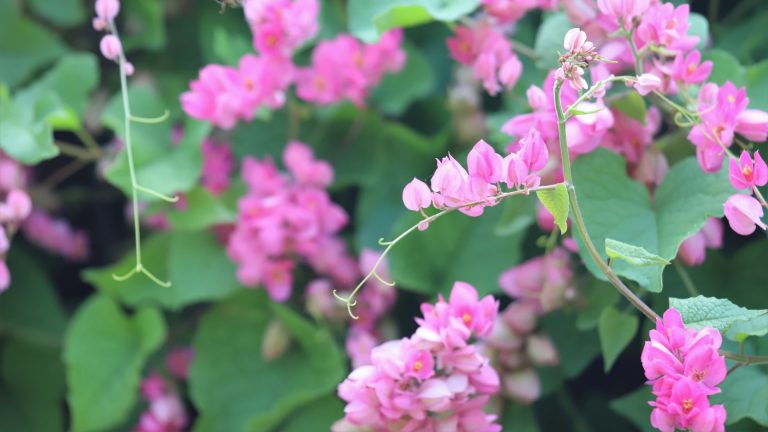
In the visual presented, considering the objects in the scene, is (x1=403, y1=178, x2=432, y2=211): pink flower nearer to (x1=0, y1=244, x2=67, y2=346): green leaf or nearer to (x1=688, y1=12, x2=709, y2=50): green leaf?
(x1=688, y1=12, x2=709, y2=50): green leaf

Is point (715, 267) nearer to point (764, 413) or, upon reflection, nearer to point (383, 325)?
point (764, 413)

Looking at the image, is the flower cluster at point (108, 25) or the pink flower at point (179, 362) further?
the pink flower at point (179, 362)

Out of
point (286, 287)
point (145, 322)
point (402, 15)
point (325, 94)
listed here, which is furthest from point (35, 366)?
point (402, 15)

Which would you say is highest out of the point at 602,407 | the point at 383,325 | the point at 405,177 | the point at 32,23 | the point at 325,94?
the point at 32,23

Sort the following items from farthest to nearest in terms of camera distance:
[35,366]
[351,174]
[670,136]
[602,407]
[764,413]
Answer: [35,366], [351,174], [602,407], [670,136], [764,413]

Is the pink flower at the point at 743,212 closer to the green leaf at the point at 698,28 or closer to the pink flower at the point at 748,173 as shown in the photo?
the pink flower at the point at 748,173

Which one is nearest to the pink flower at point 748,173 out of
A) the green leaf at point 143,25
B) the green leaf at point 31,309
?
the green leaf at point 143,25
